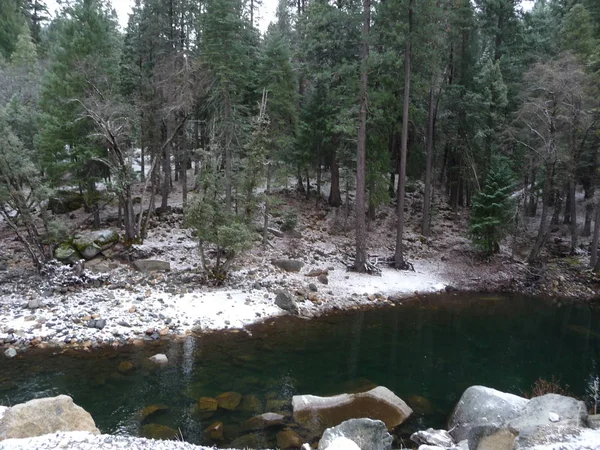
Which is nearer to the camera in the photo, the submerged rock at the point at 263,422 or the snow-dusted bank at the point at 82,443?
the snow-dusted bank at the point at 82,443

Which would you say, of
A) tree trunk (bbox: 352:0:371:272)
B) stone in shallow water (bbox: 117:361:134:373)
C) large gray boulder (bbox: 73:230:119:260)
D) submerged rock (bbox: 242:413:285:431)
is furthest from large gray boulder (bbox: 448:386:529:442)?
large gray boulder (bbox: 73:230:119:260)

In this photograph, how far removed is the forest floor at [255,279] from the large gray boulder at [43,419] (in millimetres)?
4740

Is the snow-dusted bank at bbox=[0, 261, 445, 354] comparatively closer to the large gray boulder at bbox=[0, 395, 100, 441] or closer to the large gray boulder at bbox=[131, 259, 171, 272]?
the large gray boulder at bbox=[131, 259, 171, 272]

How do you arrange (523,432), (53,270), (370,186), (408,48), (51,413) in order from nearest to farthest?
(523,432) < (51,413) < (53,270) < (408,48) < (370,186)

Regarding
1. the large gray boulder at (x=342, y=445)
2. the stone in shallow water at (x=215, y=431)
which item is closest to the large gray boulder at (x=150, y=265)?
the stone in shallow water at (x=215, y=431)

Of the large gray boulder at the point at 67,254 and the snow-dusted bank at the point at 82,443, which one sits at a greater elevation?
the large gray boulder at the point at 67,254

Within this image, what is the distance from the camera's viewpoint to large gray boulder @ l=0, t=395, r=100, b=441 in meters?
6.31

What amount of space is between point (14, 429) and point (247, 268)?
39.9 ft

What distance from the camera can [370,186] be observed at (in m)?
22.3

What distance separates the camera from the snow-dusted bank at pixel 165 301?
467 inches

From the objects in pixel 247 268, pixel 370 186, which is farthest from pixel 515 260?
pixel 247 268

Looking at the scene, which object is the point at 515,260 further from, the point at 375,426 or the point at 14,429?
the point at 14,429

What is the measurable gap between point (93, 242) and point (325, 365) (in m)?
11.7

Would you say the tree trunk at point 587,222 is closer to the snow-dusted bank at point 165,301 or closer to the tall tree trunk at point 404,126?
the snow-dusted bank at point 165,301
